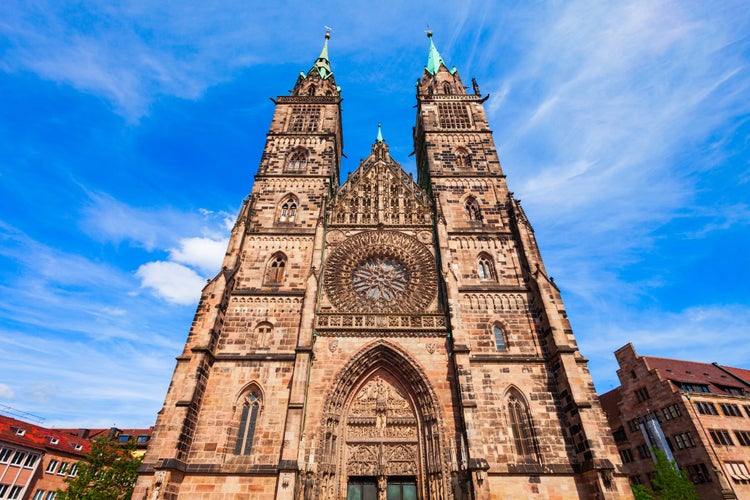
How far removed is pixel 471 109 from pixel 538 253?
12.5m

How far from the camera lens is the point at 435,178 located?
23.2 metres

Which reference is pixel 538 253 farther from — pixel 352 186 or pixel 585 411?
pixel 352 186

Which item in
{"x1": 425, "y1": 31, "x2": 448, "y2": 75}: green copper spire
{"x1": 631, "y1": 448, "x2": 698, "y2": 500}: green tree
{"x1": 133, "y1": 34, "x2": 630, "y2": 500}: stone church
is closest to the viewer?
{"x1": 133, "y1": 34, "x2": 630, "y2": 500}: stone church

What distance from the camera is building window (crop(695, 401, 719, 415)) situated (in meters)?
26.6

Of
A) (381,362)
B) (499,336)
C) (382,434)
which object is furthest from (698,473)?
(381,362)

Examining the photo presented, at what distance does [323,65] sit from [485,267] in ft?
77.1

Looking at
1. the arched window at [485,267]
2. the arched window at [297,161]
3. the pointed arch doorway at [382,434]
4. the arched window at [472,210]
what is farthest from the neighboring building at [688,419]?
the arched window at [297,161]

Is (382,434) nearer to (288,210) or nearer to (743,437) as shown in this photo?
(288,210)

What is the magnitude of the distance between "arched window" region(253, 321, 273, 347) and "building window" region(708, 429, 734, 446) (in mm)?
29092

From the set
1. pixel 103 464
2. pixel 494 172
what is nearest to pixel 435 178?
pixel 494 172

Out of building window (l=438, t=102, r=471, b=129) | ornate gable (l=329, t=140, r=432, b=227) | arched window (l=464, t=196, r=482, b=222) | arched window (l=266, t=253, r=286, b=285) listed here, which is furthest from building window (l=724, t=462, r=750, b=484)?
arched window (l=266, t=253, r=286, b=285)

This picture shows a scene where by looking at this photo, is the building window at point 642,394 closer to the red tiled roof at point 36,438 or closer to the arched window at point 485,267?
the arched window at point 485,267

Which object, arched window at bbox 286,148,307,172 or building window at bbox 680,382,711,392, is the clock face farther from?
building window at bbox 680,382,711,392

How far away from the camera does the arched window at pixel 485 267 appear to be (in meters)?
19.5
